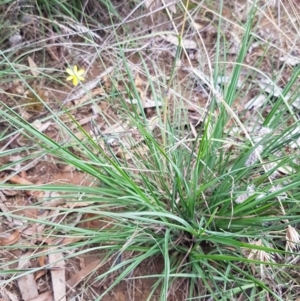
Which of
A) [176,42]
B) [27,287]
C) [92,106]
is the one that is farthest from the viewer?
[176,42]

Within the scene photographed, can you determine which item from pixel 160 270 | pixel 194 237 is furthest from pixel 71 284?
pixel 194 237

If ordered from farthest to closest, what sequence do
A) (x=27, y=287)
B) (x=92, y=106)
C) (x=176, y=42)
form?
(x=176, y=42) → (x=92, y=106) → (x=27, y=287)

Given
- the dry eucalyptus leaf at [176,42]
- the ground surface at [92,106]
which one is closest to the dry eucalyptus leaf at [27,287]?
the ground surface at [92,106]

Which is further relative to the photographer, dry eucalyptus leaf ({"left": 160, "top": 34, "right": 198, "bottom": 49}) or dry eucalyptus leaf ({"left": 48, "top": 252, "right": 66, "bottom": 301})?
dry eucalyptus leaf ({"left": 160, "top": 34, "right": 198, "bottom": 49})

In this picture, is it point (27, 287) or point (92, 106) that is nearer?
point (27, 287)

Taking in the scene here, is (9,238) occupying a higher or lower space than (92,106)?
lower

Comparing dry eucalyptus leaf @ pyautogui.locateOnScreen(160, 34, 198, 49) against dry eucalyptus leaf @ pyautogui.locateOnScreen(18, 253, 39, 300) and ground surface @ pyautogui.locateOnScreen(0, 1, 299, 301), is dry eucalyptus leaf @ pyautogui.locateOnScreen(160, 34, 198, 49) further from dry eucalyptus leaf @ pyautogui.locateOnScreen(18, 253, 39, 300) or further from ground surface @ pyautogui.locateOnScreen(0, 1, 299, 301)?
dry eucalyptus leaf @ pyautogui.locateOnScreen(18, 253, 39, 300)

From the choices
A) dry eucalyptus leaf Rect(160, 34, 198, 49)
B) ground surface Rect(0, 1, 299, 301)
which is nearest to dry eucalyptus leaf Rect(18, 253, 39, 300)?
ground surface Rect(0, 1, 299, 301)

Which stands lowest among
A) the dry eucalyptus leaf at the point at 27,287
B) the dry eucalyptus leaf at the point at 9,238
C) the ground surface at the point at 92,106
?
the dry eucalyptus leaf at the point at 27,287

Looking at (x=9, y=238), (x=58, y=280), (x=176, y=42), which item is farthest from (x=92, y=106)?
(x=58, y=280)

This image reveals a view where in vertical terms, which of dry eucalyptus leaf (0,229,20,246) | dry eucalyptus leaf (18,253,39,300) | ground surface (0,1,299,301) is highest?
ground surface (0,1,299,301)

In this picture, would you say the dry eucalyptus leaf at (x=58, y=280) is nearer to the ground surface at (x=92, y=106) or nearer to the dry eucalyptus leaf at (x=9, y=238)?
the ground surface at (x=92, y=106)

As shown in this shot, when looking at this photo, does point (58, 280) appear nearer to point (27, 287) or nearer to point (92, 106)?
point (27, 287)
